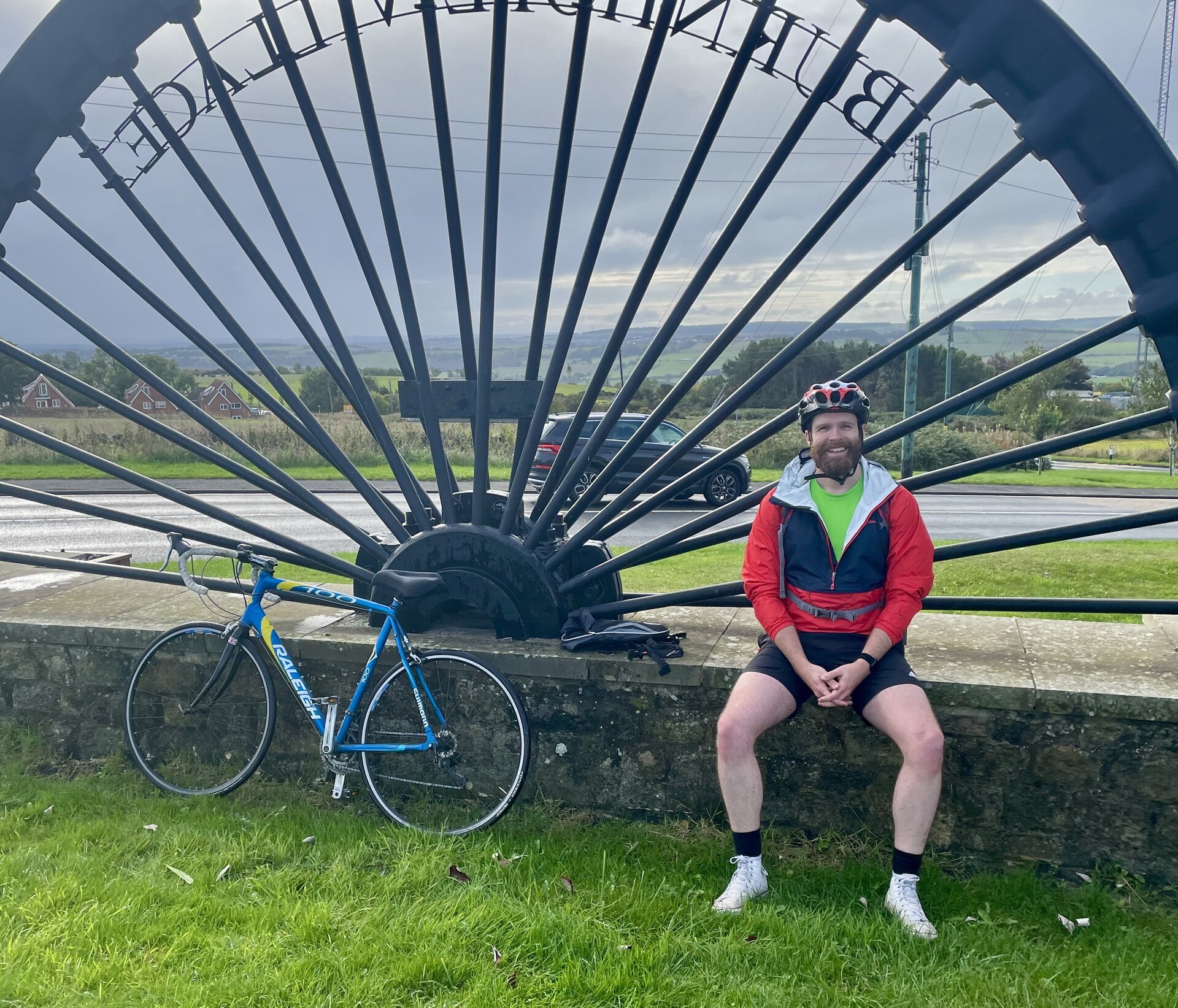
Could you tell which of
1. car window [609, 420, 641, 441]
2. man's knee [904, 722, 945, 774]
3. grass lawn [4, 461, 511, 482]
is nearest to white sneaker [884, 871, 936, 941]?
man's knee [904, 722, 945, 774]

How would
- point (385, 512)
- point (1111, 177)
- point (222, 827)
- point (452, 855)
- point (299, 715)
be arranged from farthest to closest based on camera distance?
point (385, 512), point (299, 715), point (222, 827), point (452, 855), point (1111, 177)

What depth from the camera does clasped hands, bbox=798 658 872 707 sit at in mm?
3037

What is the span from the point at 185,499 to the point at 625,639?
7.16 ft

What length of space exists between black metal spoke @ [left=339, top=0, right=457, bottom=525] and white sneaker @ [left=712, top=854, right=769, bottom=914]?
6.20 feet

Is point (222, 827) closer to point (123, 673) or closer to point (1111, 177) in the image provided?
point (123, 673)

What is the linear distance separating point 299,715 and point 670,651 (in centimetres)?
163

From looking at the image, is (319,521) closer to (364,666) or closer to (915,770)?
(364,666)

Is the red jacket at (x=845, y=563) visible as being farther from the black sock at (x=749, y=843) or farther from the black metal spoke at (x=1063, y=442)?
the black sock at (x=749, y=843)

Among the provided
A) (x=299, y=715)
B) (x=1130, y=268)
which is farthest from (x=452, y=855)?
(x=1130, y=268)

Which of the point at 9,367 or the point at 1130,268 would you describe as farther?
the point at 9,367

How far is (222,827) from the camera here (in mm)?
3529

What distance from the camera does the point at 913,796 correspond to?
289 cm

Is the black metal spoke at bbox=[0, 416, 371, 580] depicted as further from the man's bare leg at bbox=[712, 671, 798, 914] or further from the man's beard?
the man's beard

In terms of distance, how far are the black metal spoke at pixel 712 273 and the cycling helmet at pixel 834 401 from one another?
0.44 meters
